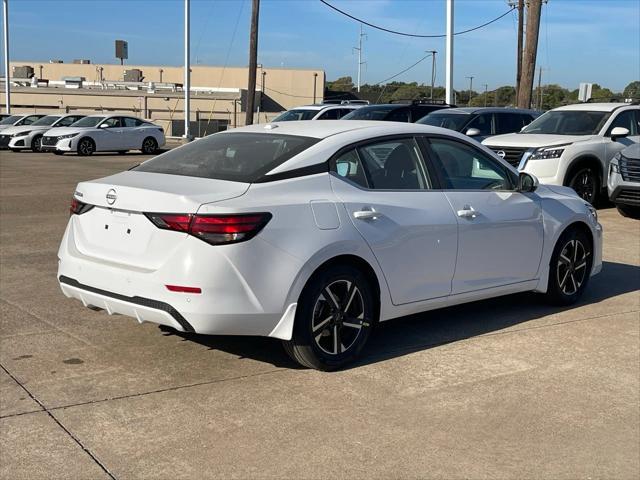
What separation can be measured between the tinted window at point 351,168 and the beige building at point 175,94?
41.2 meters

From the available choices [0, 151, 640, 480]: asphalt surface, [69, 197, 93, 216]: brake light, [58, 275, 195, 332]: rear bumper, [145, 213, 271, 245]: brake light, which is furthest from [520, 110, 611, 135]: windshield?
[58, 275, 195, 332]: rear bumper

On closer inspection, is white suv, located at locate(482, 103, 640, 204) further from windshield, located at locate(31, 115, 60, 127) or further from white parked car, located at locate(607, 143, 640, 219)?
windshield, located at locate(31, 115, 60, 127)

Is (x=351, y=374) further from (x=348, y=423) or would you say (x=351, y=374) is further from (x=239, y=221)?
(x=239, y=221)

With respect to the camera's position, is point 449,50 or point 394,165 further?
point 449,50

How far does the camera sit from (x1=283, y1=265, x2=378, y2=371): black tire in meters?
5.20

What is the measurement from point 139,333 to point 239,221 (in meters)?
1.78

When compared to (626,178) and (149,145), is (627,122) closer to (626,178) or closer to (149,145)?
(626,178)

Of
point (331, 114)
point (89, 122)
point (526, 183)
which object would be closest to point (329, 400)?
point (526, 183)

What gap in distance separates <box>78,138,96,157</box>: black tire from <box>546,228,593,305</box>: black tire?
2495 cm

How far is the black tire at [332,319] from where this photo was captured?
5203mm

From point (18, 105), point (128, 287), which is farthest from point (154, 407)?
point (18, 105)

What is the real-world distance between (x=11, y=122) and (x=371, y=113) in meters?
23.8

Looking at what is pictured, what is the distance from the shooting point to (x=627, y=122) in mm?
15141

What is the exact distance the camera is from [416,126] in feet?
21.0
